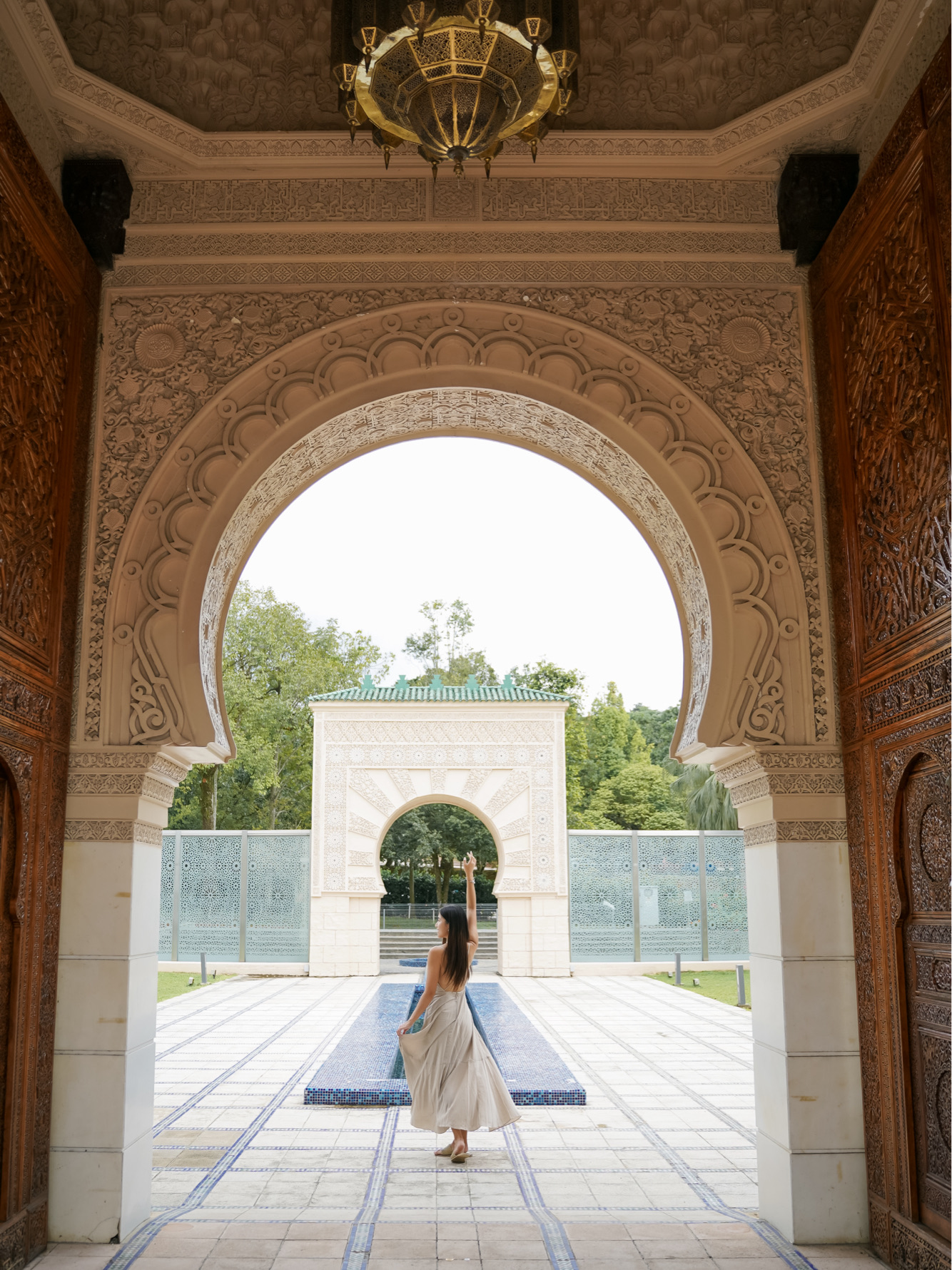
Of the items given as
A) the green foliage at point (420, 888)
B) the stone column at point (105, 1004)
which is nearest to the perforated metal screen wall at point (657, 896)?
the stone column at point (105, 1004)

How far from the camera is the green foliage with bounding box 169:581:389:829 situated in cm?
1652

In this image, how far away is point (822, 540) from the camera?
3555 millimetres

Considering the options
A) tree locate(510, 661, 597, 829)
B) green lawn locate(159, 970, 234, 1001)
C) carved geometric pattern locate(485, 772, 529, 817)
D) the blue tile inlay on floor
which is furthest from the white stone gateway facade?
tree locate(510, 661, 597, 829)

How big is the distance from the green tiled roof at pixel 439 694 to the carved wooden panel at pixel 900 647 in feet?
28.9

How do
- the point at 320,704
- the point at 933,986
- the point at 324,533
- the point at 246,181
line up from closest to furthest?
1. the point at 933,986
2. the point at 246,181
3. the point at 320,704
4. the point at 324,533

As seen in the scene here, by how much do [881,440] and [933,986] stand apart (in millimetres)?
1525

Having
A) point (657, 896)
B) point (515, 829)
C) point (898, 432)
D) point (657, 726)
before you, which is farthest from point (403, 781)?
point (657, 726)

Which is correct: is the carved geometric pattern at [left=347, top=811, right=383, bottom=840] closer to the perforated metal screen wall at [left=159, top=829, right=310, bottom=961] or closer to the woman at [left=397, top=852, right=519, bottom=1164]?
the perforated metal screen wall at [left=159, top=829, right=310, bottom=961]

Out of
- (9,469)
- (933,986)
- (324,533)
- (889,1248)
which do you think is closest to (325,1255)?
(889,1248)

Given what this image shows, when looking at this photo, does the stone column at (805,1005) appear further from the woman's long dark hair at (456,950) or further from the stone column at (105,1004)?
the stone column at (105,1004)

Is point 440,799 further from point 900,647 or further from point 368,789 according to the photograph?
point 900,647

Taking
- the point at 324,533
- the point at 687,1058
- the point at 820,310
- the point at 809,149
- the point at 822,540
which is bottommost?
the point at 687,1058

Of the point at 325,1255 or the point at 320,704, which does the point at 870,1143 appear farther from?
the point at 320,704

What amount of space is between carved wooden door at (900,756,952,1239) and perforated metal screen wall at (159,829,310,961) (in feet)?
31.5
